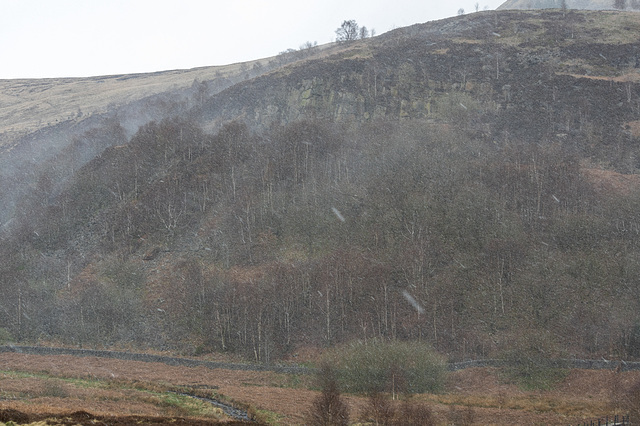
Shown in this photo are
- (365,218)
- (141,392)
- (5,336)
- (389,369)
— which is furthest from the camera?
(365,218)

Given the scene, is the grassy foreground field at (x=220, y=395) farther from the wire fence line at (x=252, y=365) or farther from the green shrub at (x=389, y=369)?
the green shrub at (x=389, y=369)

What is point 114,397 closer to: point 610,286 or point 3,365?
point 3,365

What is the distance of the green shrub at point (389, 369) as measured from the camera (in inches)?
1505

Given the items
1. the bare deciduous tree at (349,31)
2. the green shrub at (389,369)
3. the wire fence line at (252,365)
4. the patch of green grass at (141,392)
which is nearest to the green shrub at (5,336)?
the wire fence line at (252,365)

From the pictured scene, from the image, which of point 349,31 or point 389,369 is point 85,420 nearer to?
point 389,369

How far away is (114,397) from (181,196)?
42.9 metres

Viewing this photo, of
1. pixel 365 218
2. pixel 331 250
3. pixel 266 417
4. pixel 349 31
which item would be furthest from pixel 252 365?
pixel 349 31

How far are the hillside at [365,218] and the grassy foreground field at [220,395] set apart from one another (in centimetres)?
481

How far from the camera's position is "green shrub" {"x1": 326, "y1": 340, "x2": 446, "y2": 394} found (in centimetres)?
3822

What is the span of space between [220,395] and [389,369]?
42.4 feet

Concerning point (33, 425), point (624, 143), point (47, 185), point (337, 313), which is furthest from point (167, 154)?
point (624, 143)

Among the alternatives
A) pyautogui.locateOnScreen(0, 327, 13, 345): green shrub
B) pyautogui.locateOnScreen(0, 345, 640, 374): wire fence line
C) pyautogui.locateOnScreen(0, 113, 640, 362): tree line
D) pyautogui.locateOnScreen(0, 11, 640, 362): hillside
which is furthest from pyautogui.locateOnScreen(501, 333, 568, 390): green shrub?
pyautogui.locateOnScreen(0, 327, 13, 345): green shrub

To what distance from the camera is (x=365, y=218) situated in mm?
64625

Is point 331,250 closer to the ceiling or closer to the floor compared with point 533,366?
closer to the ceiling
